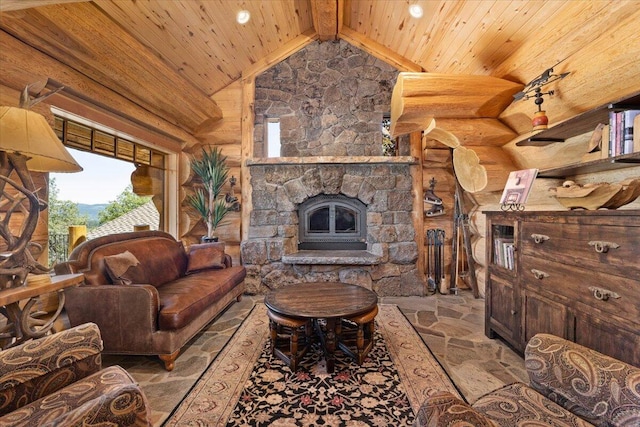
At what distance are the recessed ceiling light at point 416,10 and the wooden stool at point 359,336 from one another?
9.96 feet

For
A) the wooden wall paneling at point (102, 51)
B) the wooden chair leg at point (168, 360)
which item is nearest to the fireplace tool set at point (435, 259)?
the wooden chair leg at point (168, 360)

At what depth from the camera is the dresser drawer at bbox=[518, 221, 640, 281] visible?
4.59 feet

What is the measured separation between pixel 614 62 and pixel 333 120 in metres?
2.89

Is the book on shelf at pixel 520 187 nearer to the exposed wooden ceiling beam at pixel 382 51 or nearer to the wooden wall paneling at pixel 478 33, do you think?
the wooden wall paneling at pixel 478 33

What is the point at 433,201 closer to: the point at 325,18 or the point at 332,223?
the point at 332,223

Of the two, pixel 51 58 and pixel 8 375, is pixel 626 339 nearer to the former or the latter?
pixel 8 375

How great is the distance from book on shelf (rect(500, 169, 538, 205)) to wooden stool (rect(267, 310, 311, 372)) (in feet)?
6.15

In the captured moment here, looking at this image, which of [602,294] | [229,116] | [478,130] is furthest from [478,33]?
[229,116]

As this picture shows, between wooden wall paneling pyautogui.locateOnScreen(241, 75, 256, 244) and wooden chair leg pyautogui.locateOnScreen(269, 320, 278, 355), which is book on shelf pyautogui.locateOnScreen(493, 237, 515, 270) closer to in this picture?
wooden chair leg pyautogui.locateOnScreen(269, 320, 278, 355)

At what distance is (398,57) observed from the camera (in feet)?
13.2

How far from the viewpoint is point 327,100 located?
4.11 metres

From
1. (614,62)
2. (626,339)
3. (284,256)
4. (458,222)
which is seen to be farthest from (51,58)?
(458,222)

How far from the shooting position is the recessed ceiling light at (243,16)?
3.15m

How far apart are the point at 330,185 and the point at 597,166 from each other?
265 cm
